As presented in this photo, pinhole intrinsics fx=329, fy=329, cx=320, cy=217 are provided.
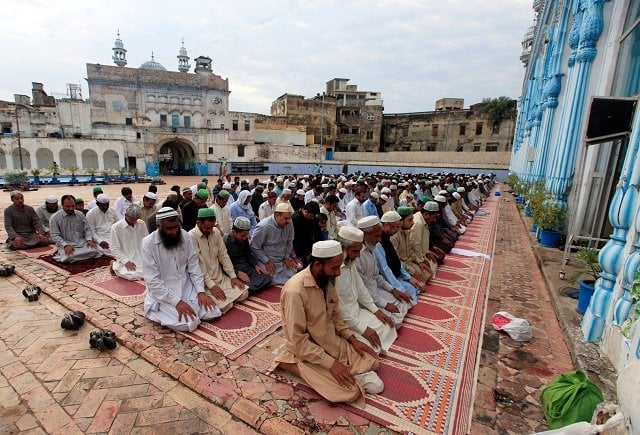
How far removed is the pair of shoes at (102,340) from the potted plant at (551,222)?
8.07 metres

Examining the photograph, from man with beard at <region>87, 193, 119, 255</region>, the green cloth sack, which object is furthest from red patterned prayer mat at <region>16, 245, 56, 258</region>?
the green cloth sack

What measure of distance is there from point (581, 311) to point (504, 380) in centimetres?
177

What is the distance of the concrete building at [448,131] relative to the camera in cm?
3628

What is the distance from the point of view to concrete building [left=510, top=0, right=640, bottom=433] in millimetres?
2922

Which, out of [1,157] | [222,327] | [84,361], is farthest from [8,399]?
[1,157]

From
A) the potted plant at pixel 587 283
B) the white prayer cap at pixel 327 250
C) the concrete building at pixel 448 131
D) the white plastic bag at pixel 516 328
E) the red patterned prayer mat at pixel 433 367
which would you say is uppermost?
the concrete building at pixel 448 131

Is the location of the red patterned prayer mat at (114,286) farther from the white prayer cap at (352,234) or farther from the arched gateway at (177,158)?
the arched gateway at (177,158)

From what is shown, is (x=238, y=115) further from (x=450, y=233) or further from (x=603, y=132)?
(x=603, y=132)

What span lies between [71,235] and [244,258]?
3.49 metres

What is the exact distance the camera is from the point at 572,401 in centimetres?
229

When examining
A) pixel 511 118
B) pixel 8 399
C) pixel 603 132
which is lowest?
pixel 8 399

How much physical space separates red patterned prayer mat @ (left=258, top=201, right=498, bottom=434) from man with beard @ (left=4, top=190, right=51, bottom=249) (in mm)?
6267

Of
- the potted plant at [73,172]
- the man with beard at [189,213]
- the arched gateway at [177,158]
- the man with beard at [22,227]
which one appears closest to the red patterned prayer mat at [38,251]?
the man with beard at [22,227]

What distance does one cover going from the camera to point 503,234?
927 cm
